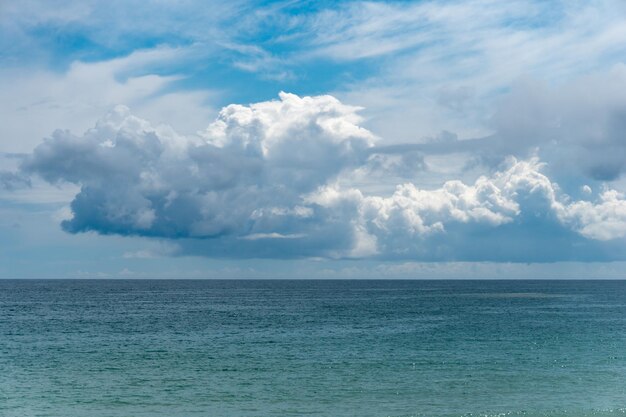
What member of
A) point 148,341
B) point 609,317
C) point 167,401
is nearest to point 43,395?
point 167,401

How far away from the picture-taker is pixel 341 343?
7781cm

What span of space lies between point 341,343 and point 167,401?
33881mm

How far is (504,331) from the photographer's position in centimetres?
9212

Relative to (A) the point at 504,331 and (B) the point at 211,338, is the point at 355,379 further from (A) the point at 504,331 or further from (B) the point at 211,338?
(A) the point at 504,331

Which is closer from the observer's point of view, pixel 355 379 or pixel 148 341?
pixel 355 379

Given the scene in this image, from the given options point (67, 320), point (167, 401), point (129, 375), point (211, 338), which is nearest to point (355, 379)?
point (167, 401)

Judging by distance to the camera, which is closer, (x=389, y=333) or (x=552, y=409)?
(x=552, y=409)

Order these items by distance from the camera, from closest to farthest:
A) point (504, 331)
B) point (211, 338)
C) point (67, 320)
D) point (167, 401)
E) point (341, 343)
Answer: point (167, 401)
point (341, 343)
point (211, 338)
point (504, 331)
point (67, 320)

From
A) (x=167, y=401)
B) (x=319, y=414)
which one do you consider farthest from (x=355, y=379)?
(x=167, y=401)

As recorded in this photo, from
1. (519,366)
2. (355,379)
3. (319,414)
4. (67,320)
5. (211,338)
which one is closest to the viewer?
(319,414)

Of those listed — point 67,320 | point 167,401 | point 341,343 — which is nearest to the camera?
point 167,401

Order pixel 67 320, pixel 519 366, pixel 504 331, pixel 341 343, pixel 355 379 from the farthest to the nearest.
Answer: pixel 67 320 < pixel 504 331 < pixel 341 343 < pixel 519 366 < pixel 355 379

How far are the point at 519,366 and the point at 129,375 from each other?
36624 mm

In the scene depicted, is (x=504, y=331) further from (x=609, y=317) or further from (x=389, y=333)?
(x=609, y=317)
